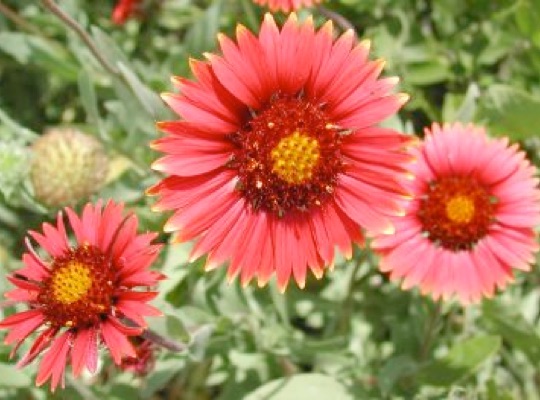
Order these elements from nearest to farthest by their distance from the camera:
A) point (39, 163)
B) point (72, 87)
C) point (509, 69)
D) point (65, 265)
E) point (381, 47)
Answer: point (65, 265), point (39, 163), point (381, 47), point (509, 69), point (72, 87)

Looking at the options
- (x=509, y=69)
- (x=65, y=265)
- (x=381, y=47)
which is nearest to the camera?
(x=65, y=265)

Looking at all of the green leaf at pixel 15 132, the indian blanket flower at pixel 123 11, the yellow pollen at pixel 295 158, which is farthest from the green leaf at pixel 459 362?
the indian blanket flower at pixel 123 11

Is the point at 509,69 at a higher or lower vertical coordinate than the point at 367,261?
higher

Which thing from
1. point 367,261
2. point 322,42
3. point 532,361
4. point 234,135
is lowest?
point 532,361

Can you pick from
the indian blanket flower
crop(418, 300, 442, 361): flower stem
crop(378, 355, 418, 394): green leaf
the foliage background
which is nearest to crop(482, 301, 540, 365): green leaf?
the foliage background

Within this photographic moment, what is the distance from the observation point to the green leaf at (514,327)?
2.56 metres

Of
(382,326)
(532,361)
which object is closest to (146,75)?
(382,326)

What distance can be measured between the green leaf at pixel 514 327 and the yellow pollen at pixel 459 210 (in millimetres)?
448

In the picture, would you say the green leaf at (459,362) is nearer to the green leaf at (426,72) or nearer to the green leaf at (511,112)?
the green leaf at (511,112)

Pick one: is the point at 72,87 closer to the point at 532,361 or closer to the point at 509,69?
the point at 509,69

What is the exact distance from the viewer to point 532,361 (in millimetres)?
2660

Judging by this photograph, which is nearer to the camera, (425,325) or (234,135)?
(234,135)

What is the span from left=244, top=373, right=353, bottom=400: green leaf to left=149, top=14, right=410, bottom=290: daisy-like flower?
0.64 metres

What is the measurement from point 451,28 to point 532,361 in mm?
1282
